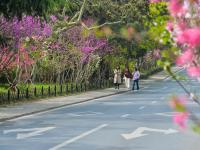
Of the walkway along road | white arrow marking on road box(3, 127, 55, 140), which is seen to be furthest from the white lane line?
white arrow marking on road box(3, 127, 55, 140)

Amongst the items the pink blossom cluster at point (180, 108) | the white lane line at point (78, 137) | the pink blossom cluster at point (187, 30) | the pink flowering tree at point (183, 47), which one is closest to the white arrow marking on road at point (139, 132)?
the white lane line at point (78, 137)

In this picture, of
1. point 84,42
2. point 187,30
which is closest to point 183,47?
point 187,30

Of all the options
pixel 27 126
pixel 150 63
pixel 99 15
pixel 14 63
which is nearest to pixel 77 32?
pixel 99 15

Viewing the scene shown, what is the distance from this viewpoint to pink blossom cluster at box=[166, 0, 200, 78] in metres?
2.85

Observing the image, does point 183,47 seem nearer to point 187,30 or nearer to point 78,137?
point 187,30

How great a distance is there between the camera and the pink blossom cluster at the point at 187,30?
9.36ft

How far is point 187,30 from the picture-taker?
9.75 ft

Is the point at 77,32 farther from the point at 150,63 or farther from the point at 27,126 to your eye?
the point at 150,63

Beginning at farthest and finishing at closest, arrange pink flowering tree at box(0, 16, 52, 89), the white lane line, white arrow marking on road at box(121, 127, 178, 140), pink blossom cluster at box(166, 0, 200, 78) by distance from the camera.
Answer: pink flowering tree at box(0, 16, 52, 89) < white arrow marking on road at box(121, 127, 178, 140) < the white lane line < pink blossom cluster at box(166, 0, 200, 78)

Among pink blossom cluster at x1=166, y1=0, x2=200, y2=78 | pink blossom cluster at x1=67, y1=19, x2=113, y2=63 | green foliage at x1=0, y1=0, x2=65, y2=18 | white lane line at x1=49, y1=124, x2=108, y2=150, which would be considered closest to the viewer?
pink blossom cluster at x1=166, y1=0, x2=200, y2=78

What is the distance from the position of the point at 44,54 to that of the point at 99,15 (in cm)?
837

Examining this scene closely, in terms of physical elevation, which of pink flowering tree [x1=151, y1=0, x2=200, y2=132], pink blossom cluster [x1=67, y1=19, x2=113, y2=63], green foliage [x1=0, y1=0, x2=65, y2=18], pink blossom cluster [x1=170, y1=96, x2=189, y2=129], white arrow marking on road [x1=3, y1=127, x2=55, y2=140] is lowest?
white arrow marking on road [x1=3, y1=127, x2=55, y2=140]

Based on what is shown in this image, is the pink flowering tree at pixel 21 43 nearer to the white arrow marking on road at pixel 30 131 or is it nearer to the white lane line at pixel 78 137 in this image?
the white arrow marking on road at pixel 30 131

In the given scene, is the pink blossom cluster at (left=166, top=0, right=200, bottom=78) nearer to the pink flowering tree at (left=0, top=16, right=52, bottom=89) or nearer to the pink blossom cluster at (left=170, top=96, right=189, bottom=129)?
the pink blossom cluster at (left=170, top=96, right=189, bottom=129)
